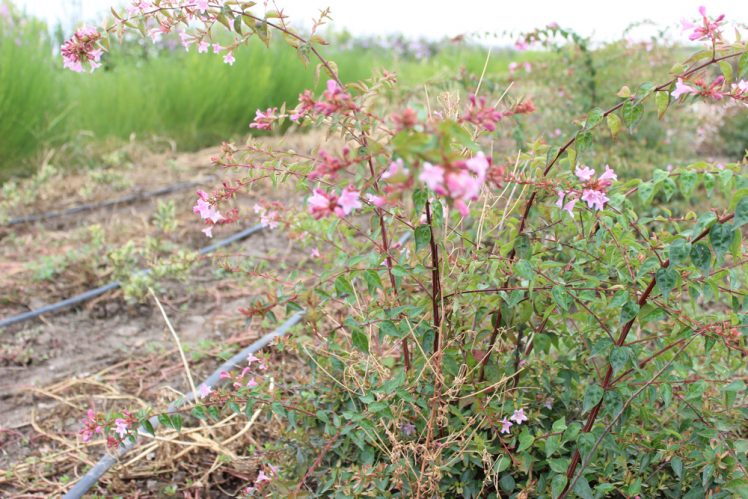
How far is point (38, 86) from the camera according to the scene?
475 cm

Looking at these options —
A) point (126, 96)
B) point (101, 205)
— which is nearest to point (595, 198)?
point (101, 205)

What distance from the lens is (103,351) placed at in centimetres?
265

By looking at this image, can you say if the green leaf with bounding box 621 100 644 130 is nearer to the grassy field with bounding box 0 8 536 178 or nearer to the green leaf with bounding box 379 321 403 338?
the green leaf with bounding box 379 321 403 338

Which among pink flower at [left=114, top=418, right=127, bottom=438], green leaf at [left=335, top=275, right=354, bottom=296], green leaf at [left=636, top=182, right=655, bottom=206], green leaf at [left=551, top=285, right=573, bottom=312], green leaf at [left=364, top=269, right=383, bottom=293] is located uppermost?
green leaf at [left=636, top=182, right=655, bottom=206]

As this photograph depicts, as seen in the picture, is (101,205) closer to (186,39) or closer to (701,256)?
(186,39)

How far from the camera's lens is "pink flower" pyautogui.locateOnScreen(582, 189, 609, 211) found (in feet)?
3.99

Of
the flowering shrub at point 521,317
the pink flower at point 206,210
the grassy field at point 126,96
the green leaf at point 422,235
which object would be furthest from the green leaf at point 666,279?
the grassy field at point 126,96

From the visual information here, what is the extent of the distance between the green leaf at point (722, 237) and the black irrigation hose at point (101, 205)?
381 centimetres

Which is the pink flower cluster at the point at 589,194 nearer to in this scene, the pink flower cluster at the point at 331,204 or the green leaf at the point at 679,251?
the green leaf at the point at 679,251

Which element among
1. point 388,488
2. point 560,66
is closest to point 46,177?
point 560,66

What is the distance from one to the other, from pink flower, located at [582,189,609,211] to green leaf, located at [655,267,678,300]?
0.50 feet

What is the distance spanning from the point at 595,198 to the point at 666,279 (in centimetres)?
18

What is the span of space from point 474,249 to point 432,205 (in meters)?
0.33

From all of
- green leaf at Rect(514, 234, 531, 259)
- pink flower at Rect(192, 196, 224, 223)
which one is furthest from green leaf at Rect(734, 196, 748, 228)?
pink flower at Rect(192, 196, 224, 223)
